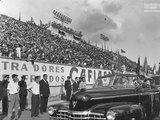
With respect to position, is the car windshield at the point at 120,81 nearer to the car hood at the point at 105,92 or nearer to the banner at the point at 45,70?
the car hood at the point at 105,92

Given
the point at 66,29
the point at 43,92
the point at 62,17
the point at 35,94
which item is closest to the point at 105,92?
the point at 35,94

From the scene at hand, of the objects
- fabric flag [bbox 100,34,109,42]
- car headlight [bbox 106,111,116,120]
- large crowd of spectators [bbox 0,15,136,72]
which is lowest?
car headlight [bbox 106,111,116,120]

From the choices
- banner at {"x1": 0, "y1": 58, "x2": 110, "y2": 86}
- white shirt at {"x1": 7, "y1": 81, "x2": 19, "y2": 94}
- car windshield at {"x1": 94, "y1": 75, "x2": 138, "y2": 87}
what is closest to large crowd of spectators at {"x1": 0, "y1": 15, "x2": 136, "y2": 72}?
banner at {"x1": 0, "y1": 58, "x2": 110, "y2": 86}

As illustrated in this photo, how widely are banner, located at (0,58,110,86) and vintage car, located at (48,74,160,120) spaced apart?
744cm

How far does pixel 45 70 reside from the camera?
17.0m

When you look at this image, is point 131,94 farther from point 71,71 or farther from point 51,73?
point 71,71

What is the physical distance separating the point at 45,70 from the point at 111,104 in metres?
10.9

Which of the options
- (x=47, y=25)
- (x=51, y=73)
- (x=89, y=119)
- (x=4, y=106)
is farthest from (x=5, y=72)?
(x=47, y=25)

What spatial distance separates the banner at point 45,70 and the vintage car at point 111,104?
293 inches

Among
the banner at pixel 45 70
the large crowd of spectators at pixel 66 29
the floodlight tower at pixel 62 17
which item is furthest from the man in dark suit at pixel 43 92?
the floodlight tower at pixel 62 17

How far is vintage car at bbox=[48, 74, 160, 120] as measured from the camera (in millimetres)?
6008

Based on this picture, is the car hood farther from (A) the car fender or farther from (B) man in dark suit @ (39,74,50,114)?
(B) man in dark suit @ (39,74,50,114)

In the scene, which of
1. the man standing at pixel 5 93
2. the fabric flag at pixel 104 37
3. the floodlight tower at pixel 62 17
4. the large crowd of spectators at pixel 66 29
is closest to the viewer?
the man standing at pixel 5 93

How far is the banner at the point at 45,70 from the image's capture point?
14209mm
